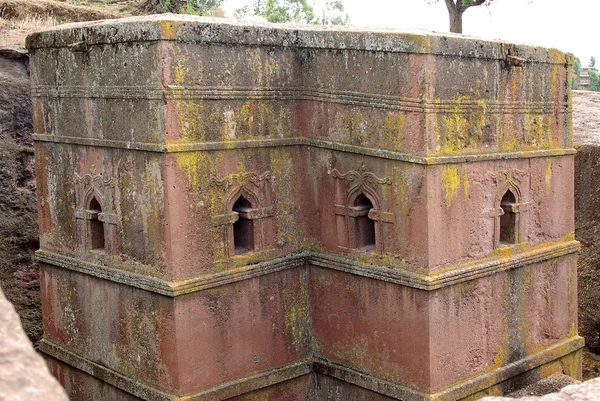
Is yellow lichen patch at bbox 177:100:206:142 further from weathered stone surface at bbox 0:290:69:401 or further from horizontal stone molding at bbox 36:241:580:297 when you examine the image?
weathered stone surface at bbox 0:290:69:401

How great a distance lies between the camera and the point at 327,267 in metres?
8.05

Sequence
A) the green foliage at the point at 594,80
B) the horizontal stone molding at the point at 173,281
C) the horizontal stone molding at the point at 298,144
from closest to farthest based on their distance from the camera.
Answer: the horizontal stone molding at the point at 298,144 < the horizontal stone molding at the point at 173,281 < the green foliage at the point at 594,80

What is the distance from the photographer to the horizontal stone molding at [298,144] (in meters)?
7.09

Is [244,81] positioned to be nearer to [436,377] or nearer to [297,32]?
[297,32]

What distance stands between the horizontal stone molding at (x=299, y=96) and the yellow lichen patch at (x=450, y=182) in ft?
1.55

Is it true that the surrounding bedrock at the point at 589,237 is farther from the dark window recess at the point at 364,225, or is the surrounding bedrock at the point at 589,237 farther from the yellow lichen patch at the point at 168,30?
the yellow lichen patch at the point at 168,30

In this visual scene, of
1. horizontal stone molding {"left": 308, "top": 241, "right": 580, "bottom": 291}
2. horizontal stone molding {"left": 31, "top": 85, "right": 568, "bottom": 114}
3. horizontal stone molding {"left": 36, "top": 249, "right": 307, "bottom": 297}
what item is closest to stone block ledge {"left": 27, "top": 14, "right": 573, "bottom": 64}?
horizontal stone molding {"left": 31, "top": 85, "right": 568, "bottom": 114}

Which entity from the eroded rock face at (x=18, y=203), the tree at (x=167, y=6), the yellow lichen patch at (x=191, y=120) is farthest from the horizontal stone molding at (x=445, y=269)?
the tree at (x=167, y=6)

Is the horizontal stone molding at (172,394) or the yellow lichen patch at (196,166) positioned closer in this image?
the yellow lichen patch at (196,166)

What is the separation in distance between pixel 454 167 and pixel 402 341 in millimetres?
1515

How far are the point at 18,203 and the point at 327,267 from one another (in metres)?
3.89

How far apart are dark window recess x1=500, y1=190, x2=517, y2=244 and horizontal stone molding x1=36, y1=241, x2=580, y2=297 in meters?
0.16

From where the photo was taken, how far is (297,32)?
307 inches

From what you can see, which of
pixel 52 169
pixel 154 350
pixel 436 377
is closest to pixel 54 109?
pixel 52 169
